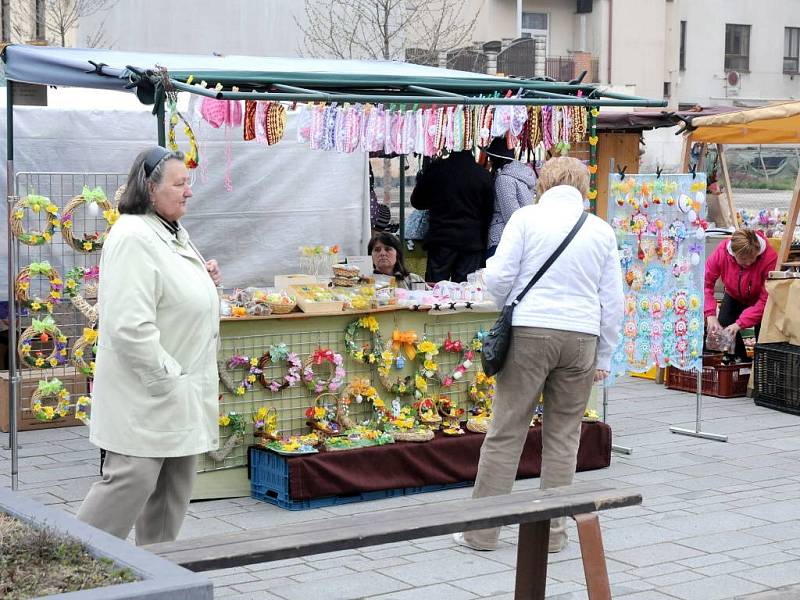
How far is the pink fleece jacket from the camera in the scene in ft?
32.1

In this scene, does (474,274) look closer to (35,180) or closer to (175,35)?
(35,180)

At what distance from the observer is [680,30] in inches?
1594

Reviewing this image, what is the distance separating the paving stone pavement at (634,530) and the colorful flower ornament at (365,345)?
84 centimetres

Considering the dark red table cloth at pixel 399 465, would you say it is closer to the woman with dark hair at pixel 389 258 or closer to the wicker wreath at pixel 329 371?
the wicker wreath at pixel 329 371

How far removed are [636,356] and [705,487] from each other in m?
1.12

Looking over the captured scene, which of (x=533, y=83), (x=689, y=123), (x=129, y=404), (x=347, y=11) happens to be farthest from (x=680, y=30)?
(x=129, y=404)

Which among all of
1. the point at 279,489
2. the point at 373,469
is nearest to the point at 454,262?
the point at 373,469

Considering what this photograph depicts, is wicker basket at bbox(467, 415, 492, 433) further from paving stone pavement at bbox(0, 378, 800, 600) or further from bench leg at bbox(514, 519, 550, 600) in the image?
bench leg at bbox(514, 519, 550, 600)

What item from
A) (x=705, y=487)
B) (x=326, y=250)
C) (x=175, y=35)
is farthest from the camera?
(x=175, y=35)

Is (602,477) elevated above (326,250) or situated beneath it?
situated beneath

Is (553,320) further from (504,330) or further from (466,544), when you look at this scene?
(466,544)

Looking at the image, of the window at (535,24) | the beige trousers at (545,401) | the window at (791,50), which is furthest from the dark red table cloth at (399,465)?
the window at (791,50)

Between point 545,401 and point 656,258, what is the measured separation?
2.44m

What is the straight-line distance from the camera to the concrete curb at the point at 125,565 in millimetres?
2779
